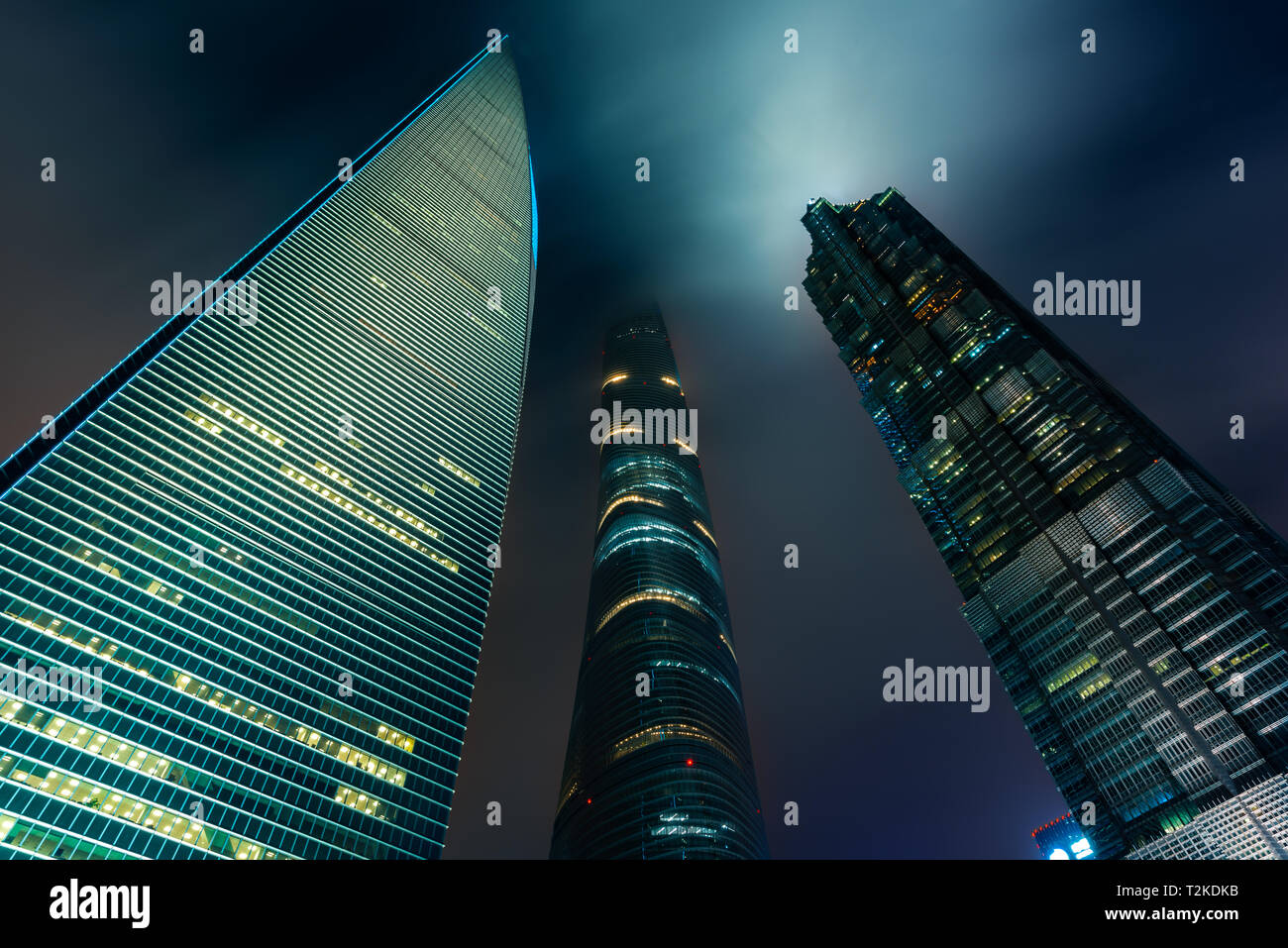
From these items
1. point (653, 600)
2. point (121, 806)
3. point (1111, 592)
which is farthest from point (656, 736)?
point (121, 806)

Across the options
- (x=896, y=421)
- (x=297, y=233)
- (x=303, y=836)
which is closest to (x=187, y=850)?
(x=303, y=836)

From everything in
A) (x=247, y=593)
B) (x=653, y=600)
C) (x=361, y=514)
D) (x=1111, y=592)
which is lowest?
(x=1111, y=592)

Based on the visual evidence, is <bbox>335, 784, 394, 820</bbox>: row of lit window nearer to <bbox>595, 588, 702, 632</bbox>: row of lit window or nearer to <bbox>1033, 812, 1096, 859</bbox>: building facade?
<bbox>595, 588, 702, 632</bbox>: row of lit window

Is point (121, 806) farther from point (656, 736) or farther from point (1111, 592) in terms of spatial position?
point (1111, 592)

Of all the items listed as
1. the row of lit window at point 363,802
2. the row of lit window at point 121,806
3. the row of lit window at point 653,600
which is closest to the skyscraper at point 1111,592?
the row of lit window at point 653,600

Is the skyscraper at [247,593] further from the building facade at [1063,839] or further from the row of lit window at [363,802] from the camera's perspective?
the building facade at [1063,839]
